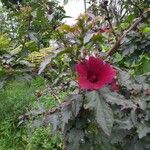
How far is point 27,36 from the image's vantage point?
6.90ft

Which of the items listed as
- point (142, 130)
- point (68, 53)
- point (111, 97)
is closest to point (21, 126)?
point (142, 130)

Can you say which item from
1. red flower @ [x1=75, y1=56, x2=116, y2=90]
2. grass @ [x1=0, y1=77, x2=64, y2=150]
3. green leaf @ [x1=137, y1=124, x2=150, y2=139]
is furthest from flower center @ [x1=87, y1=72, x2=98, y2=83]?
grass @ [x1=0, y1=77, x2=64, y2=150]

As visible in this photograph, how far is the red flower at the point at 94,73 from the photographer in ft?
4.80

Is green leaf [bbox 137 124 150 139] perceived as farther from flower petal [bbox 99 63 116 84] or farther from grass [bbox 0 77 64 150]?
grass [bbox 0 77 64 150]

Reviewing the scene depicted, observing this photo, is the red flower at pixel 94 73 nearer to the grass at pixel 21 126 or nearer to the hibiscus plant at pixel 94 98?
the hibiscus plant at pixel 94 98

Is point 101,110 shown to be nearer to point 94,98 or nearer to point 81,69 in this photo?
point 94,98

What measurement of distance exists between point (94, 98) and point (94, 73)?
0.44 feet

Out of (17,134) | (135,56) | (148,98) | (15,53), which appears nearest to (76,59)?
(148,98)

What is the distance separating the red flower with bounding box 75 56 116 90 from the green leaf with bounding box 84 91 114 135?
32 mm

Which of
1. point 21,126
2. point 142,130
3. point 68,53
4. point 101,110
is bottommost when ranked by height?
point 21,126

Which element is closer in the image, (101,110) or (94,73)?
(101,110)

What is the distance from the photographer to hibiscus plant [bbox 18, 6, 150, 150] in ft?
4.80

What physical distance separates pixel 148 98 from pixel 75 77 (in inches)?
12.4

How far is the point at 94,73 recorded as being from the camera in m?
1.54
